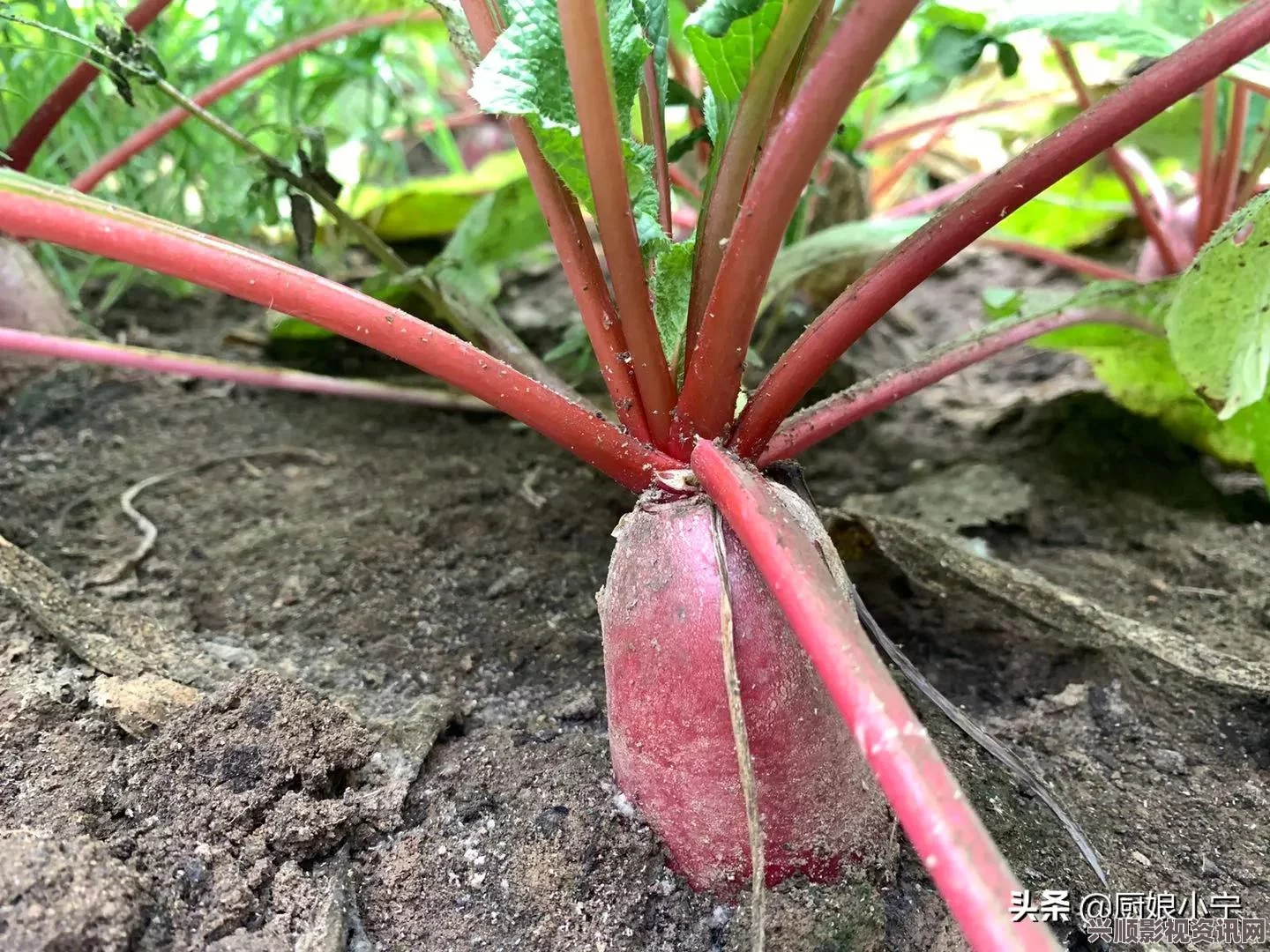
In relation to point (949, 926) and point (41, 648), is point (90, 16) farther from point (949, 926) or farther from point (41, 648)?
point (949, 926)

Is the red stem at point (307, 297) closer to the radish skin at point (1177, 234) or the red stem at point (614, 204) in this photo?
the red stem at point (614, 204)

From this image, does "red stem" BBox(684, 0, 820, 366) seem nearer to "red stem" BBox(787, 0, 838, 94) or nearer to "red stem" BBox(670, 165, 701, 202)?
"red stem" BBox(787, 0, 838, 94)

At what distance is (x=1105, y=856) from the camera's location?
64cm

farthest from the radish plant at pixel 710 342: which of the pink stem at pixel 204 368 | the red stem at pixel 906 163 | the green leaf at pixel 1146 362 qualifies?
the red stem at pixel 906 163

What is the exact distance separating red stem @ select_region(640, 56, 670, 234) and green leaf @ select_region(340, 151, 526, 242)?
0.82m

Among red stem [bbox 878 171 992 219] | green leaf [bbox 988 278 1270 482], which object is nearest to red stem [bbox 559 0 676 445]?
green leaf [bbox 988 278 1270 482]

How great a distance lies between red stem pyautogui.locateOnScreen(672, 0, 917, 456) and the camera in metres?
0.43

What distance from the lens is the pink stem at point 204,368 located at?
0.84 metres

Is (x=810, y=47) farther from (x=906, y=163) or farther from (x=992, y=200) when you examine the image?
(x=906, y=163)

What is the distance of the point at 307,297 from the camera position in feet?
1.76

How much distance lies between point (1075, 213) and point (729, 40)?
5.25ft

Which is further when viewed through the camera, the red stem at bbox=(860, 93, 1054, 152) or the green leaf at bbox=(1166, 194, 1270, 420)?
the red stem at bbox=(860, 93, 1054, 152)

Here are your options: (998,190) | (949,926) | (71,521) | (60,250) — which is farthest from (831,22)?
(60,250)

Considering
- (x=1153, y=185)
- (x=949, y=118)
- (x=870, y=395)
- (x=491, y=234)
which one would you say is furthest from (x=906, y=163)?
(x=870, y=395)
